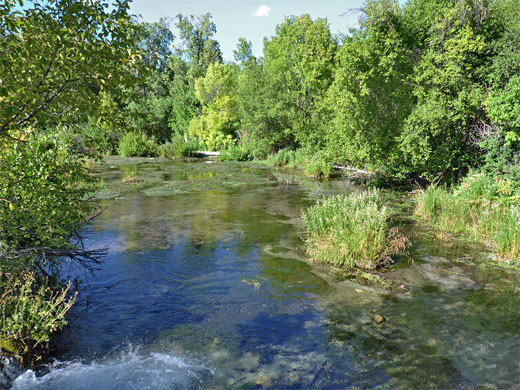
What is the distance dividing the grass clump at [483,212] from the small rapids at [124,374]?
27.5 feet

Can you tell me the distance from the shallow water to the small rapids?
0.02m

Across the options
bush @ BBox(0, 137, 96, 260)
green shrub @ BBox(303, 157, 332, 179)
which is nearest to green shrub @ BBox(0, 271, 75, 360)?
bush @ BBox(0, 137, 96, 260)

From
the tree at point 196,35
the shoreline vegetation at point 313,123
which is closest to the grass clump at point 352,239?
the shoreline vegetation at point 313,123

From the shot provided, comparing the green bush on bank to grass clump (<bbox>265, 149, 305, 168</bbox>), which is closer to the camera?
the green bush on bank

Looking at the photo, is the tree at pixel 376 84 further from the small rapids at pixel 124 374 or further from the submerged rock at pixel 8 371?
the submerged rock at pixel 8 371

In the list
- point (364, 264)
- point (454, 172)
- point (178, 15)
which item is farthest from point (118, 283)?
point (178, 15)

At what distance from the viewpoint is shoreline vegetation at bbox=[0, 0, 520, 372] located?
514cm

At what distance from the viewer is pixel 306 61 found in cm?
3356

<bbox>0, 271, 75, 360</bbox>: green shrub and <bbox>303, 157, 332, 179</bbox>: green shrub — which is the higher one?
<bbox>303, 157, 332, 179</bbox>: green shrub

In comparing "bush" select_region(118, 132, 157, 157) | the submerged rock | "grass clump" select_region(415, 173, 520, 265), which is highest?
"bush" select_region(118, 132, 157, 157)

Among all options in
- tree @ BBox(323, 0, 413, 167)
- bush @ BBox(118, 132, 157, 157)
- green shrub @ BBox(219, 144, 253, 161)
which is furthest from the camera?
bush @ BBox(118, 132, 157, 157)

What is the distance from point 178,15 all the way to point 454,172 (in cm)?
6442

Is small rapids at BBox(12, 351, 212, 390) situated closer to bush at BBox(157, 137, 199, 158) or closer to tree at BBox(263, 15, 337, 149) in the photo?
tree at BBox(263, 15, 337, 149)

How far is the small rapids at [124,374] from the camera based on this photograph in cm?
550
